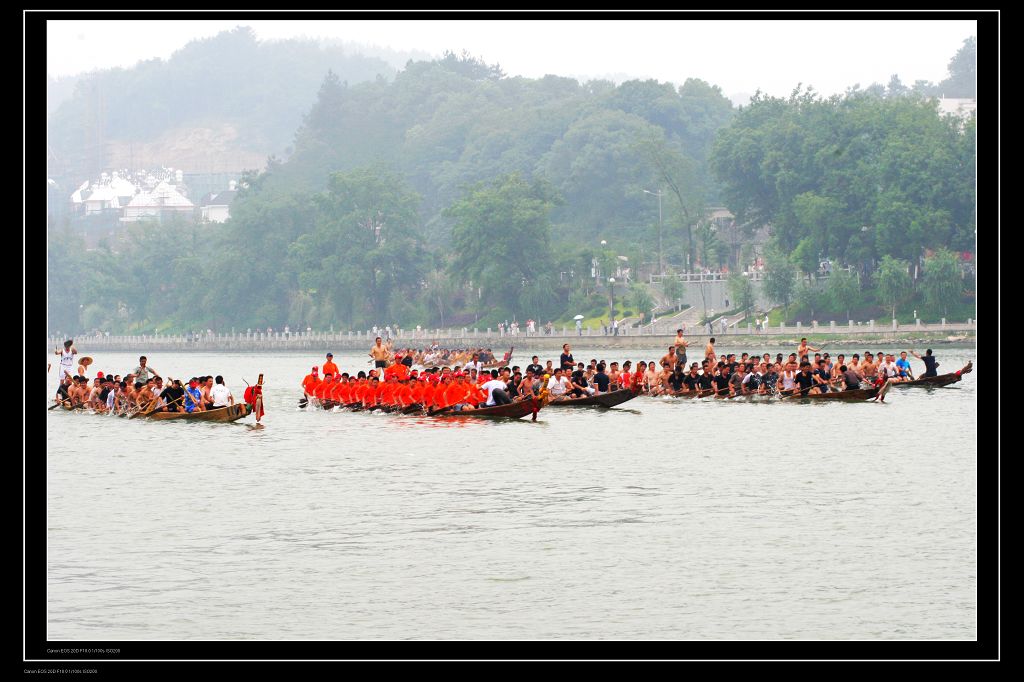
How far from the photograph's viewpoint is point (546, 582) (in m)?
21.7

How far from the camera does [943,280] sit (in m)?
103

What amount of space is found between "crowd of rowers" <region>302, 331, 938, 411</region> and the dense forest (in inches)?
2200

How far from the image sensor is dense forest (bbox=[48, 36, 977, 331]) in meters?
111

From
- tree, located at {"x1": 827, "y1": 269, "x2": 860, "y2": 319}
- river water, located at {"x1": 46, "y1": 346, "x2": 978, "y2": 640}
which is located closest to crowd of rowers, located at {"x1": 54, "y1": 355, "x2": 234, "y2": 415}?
river water, located at {"x1": 46, "y1": 346, "x2": 978, "y2": 640}

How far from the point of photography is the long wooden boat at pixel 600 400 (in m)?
45.0

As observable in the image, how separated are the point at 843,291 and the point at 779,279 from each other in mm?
5234

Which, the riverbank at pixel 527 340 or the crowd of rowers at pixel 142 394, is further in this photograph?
the riverbank at pixel 527 340

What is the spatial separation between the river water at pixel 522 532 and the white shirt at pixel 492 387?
110 cm

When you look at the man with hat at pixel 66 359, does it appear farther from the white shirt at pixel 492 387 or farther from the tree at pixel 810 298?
the tree at pixel 810 298

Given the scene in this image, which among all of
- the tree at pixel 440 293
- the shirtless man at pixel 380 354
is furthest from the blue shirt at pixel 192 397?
the tree at pixel 440 293

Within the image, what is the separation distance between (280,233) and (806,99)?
Result: 65.4 metres

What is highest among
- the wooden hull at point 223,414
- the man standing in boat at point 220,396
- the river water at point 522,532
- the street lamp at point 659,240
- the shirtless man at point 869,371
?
the street lamp at point 659,240

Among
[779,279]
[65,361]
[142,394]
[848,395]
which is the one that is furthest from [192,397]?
[779,279]
